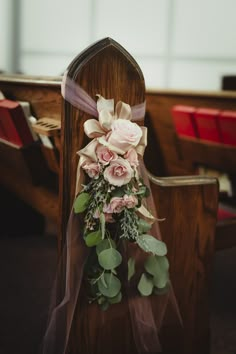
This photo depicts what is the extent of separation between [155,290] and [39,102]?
896 mm

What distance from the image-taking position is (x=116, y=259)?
57.0 inches

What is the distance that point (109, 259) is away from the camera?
4.72 feet

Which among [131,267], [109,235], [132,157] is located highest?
[132,157]

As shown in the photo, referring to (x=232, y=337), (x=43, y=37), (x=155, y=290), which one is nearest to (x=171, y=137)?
(x=232, y=337)

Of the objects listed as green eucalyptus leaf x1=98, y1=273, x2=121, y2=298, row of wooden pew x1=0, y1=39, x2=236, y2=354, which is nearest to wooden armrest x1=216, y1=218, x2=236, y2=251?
row of wooden pew x1=0, y1=39, x2=236, y2=354

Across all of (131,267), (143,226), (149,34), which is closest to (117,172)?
(143,226)

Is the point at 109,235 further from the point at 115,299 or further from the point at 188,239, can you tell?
the point at 188,239

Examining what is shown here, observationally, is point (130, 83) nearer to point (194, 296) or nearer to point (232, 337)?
point (194, 296)

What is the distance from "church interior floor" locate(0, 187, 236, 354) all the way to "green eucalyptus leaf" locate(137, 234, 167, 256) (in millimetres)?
618

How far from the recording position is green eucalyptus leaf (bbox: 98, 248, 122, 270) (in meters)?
1.44

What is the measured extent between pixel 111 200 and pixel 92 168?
102mm

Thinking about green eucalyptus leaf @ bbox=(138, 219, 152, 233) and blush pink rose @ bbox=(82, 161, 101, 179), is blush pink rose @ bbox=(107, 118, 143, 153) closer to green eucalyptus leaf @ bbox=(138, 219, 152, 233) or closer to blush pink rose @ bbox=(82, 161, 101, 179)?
blush pink rose @ bbox=(82, 161, 101, 179)

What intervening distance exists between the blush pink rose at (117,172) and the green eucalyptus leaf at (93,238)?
16 cm

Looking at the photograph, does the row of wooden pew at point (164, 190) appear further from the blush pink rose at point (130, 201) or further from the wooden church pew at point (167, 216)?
the blush pink rose at point (130, 201)
